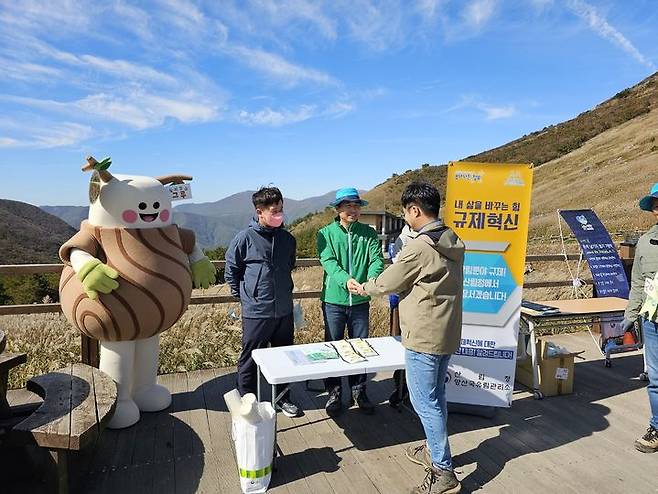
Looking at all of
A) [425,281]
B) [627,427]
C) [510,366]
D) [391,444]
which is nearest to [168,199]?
[425,281]

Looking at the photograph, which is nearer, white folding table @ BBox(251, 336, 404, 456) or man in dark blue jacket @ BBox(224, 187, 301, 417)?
white folding table @ BBox(251, 336, 404, 456)

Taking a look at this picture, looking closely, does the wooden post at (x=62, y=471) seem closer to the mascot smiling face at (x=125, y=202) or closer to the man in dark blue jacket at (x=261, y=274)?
the man in dark blue jacket at (x=261, y=274)

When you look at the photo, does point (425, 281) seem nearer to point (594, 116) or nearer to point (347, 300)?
point (347, 300)

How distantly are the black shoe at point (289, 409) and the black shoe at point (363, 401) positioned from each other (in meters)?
0.44

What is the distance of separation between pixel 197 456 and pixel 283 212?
1665 millimetres

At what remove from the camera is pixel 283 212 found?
3.33 m

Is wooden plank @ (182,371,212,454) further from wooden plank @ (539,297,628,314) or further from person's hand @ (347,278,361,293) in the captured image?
wooden plank @ (539,297,628,314)

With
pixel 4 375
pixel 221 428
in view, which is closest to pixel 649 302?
pixel 221 428

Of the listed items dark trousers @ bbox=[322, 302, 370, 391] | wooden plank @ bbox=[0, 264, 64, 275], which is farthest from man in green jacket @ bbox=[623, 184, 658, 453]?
wooden plank @ bbox=[0, 264, 64, 275]

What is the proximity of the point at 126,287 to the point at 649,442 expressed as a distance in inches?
141

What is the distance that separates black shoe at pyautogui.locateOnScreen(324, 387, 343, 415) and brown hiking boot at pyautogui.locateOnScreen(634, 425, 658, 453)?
202cm

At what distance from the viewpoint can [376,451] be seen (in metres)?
3.10

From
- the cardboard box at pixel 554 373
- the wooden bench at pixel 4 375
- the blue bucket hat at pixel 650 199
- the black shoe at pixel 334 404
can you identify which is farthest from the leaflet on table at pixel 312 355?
the blue bucket hat at pixel 650 199

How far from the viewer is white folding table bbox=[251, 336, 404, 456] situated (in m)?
2.75
